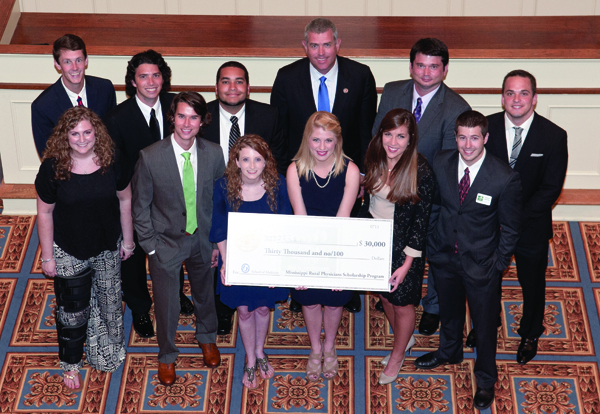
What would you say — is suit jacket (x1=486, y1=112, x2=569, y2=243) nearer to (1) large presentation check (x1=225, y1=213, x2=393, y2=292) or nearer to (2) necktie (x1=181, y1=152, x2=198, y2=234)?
(1) large presentation check (x1=225, y1=213, x2=393, y2=292)

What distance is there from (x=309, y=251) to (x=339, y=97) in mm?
1176

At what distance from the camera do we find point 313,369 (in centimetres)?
474

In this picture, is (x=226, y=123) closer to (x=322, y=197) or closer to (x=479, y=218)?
(x=322, y=197)

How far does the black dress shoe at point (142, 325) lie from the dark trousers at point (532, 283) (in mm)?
2573

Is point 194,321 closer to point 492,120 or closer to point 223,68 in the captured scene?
point 223,68

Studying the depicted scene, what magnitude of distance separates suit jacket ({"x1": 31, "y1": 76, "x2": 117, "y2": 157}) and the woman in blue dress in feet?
3.62

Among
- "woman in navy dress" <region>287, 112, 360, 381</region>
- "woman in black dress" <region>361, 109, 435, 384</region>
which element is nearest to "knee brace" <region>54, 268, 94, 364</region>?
"woman in navy dress" <region>287, 112, 360, 381</region>

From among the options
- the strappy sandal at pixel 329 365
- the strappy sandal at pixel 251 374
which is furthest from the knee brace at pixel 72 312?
the strappy sandal at pixel 329 365

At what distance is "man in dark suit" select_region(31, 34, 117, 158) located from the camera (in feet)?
14.9

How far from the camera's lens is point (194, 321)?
5.21 meters

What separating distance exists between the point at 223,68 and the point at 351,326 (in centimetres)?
205

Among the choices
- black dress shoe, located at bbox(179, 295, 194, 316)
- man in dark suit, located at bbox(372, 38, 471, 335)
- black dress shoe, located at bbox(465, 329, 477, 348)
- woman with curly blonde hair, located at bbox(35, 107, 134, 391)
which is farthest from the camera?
black dress shoe, located at bbox(179, 295, 194, 316)

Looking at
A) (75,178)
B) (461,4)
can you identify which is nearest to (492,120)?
(75,178)

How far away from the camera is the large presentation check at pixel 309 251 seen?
4.17 meters
